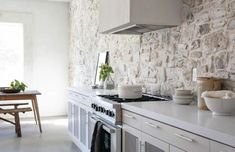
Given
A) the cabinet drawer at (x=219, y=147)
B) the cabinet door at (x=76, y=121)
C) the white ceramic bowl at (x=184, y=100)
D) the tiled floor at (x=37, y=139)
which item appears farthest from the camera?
the tiled floor at (x=37, y=139)

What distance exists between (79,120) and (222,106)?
276 cm

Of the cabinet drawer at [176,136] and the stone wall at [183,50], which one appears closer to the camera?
the cabinet drawer at [176,136]

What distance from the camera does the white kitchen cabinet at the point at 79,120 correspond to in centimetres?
398

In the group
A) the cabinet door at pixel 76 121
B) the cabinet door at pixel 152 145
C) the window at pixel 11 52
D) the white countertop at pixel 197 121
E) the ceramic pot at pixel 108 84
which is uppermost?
the window at pixel 11 52

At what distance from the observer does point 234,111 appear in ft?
6.69

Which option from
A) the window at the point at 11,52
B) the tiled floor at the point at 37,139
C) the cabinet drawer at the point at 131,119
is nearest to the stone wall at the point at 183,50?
the cabinet drawer at the point at 131,119

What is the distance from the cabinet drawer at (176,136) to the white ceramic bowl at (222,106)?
1.14 ft

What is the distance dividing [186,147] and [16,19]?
20.7 feet

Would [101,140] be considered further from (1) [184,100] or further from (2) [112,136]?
(1) [184,100]

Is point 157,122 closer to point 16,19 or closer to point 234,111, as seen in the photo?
point 234,111

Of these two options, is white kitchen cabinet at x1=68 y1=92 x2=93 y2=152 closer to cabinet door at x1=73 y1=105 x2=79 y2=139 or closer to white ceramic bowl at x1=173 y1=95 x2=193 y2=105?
cabinet door at x1=73 y1=105 x2=79 y2=139

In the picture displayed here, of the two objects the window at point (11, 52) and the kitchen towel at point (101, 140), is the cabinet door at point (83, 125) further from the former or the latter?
the window at point (11, 52)

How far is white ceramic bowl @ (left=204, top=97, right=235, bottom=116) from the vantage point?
200 centimetres

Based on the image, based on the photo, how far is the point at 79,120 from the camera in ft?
14.5
